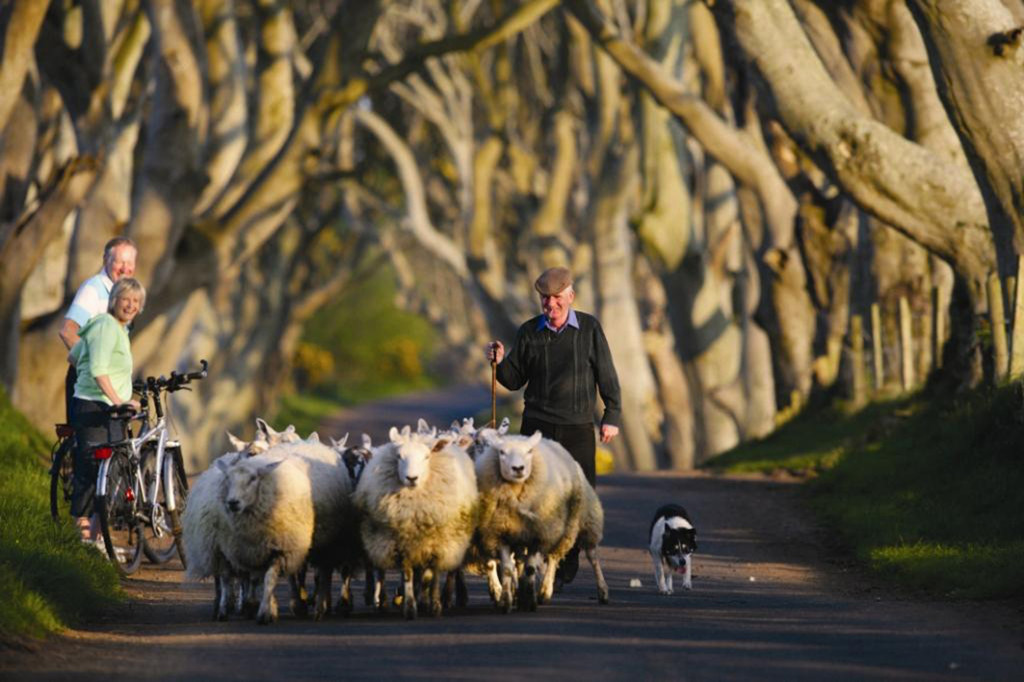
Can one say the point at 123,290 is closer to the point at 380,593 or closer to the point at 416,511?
the point at 380,593

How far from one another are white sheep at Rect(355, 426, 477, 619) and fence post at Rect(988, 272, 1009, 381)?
688cm

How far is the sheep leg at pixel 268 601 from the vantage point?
11.2 metres

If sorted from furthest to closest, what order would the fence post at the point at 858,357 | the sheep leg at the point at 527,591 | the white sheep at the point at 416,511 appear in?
the fence post at the point at 858,357 < the sheep leg at the point at 527,591 < the white sheep at the point at 416,511

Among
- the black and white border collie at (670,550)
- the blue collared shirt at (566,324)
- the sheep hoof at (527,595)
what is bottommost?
the sheep hoof at (527,595)

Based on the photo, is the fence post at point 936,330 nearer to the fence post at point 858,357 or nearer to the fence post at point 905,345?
the fence post at point 905,345

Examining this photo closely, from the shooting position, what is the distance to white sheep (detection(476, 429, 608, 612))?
1165 cm

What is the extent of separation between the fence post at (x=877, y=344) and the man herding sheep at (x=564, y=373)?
11.6m

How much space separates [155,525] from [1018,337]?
7134 millimetres

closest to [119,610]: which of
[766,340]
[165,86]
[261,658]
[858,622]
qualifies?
[261,658]

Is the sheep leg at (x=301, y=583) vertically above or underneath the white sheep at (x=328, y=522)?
underneath

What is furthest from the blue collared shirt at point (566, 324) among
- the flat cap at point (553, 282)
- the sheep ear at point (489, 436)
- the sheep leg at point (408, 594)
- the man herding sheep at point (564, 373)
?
the sheep leg at point (408, 594)

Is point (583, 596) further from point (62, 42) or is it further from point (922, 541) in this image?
point (62, 42)

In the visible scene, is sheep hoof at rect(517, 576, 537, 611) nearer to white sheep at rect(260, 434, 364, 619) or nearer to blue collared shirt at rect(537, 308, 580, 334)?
white sheep at rect(260, 434, 364, 619)

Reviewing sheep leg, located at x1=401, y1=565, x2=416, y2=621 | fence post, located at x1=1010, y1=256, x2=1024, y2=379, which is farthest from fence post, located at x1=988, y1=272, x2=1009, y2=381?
sheep leg, located at x1=401, y1=565, x2=416, y2=621
